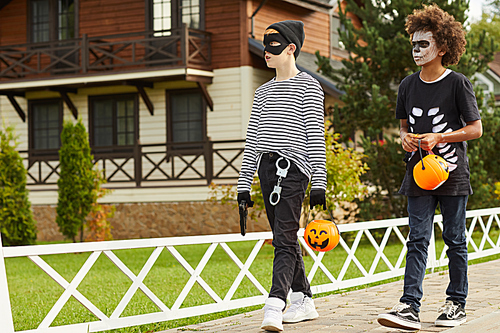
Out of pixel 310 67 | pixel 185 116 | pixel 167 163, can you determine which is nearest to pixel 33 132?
pixel 167 163

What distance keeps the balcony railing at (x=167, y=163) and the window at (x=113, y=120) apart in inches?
15.7

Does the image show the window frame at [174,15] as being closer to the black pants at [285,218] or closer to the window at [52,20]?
the window at [52,20]

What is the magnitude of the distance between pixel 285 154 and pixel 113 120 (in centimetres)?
1573

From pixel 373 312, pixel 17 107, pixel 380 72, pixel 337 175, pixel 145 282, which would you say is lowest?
pixel 145 282

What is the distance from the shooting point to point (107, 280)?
33.8 feet

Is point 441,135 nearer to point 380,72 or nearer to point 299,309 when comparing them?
point 299,309

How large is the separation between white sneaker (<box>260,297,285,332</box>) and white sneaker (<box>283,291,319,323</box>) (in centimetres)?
47

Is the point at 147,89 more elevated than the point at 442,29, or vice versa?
the point at 147,89

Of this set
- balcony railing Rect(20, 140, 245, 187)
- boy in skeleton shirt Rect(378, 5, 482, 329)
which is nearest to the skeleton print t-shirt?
boy in skeleton shirt Rect(378, 5, 482, 329)

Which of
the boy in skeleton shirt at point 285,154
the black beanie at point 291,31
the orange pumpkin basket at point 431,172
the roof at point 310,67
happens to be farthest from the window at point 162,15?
the orange pumpkin basket at point 431,172

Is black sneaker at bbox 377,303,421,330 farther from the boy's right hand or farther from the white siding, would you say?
the white siding

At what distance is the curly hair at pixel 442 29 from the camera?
5.21m

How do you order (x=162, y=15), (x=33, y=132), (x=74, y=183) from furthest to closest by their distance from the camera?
1. (x=33, y=132)
2. (x=162, y=15)
3. (x=74, y=183)

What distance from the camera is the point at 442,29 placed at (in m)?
5.21
